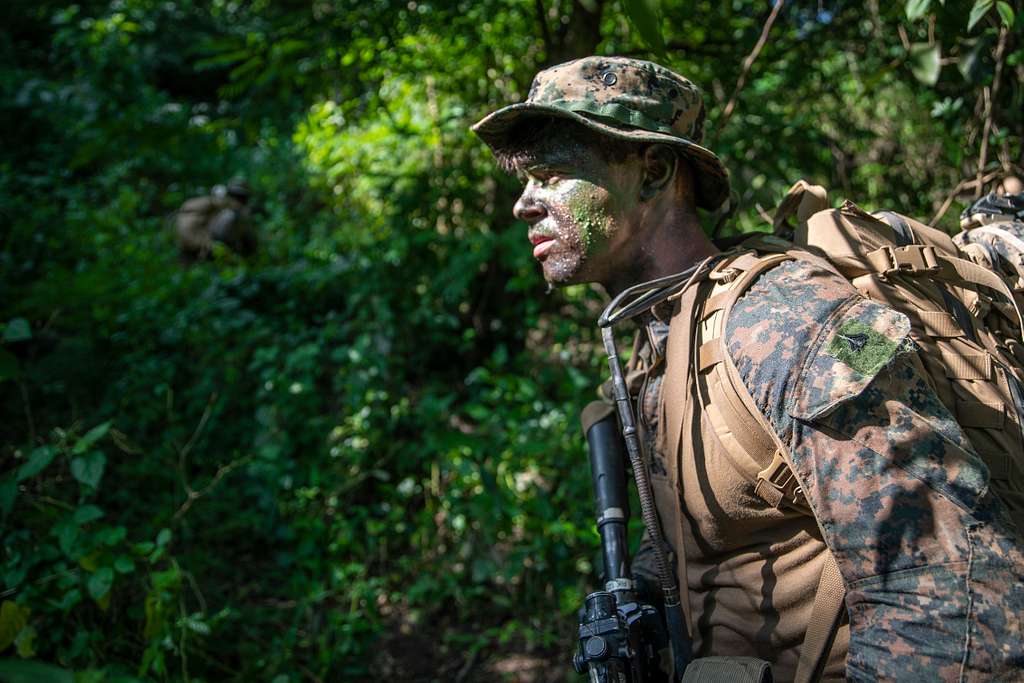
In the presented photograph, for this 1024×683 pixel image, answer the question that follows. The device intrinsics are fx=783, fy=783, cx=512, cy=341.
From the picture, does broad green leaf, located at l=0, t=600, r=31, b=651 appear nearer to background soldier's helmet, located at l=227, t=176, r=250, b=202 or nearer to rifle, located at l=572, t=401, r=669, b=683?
rifle, located at l=572, t=401, r=669, b=683

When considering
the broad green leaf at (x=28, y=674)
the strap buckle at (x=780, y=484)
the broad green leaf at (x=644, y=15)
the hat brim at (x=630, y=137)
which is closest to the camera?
the broad green leaf at (x=28, y=674)

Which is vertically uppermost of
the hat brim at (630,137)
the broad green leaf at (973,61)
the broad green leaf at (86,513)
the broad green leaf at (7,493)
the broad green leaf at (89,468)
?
the broad green leaf at (973,61)

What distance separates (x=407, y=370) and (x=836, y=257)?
3.78 m

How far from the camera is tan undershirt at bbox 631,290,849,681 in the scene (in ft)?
5.00

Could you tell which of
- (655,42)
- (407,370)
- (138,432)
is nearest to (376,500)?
(407,370)

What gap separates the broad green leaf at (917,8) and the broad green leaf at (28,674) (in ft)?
8.43

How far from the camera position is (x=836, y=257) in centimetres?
164

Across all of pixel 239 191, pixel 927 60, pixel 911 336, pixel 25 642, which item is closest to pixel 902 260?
pixel 911 336

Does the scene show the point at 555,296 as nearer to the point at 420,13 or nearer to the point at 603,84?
the point at 420,13

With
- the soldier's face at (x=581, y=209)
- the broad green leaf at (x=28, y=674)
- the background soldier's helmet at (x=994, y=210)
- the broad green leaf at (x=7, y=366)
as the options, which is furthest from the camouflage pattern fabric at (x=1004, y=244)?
the broad green leaf at (x=7, y=366)

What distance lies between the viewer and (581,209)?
189 cm

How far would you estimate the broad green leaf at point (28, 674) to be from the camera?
23.3 inches

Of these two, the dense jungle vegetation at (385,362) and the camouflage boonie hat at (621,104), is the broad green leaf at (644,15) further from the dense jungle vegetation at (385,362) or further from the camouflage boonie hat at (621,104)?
the dense jungle vegetation at (385,362)

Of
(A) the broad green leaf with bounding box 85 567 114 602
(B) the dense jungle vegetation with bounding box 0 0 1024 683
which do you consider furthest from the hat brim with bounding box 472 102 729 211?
(A) the broad green leaf with bounding box 85 567 114 602
